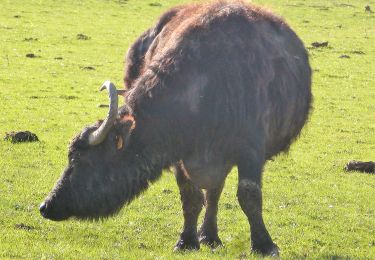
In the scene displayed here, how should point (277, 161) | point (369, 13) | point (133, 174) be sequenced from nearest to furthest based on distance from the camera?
1. point (133, 174)
2. point (277, 161)
3. point (369, 13)

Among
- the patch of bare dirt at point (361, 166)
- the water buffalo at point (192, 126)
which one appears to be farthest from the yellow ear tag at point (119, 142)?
the patch of bare dirt at point (361, 166)

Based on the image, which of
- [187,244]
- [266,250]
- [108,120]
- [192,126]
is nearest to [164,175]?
[187,244]

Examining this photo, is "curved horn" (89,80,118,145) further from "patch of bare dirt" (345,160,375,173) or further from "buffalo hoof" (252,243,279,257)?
"patch of bare dirt" (345,160,375,173)

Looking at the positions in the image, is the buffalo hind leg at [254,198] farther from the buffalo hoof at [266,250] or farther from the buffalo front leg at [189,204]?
the buffalo front leg at [189,204]

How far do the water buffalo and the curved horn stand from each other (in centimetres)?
1

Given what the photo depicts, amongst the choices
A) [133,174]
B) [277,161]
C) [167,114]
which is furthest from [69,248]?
[277,161]

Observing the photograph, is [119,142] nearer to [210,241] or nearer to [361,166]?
[210,241]

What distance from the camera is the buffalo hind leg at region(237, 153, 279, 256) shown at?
9.20 meters

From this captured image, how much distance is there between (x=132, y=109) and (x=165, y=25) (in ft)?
8.05

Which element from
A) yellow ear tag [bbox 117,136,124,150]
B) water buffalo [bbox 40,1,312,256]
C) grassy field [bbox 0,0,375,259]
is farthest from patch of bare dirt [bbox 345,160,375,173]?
yellow ear tag [bbox 117,136,124,150]

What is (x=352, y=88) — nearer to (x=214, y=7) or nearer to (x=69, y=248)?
(x=214, y=7)

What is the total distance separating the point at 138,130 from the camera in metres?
8.92

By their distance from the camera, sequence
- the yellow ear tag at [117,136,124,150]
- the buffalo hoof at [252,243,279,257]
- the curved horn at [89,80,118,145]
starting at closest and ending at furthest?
the curved horn at [89,80,118,145] < the yellow ear tag at [117,136,124,150] < the buffalo hoof at [252,243,279,257]

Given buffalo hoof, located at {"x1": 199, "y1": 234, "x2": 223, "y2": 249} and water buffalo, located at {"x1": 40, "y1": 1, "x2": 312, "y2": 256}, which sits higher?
water buffalo, located at {"x1": 40, "y1": 1, "x2": 312, "y2": 256}
